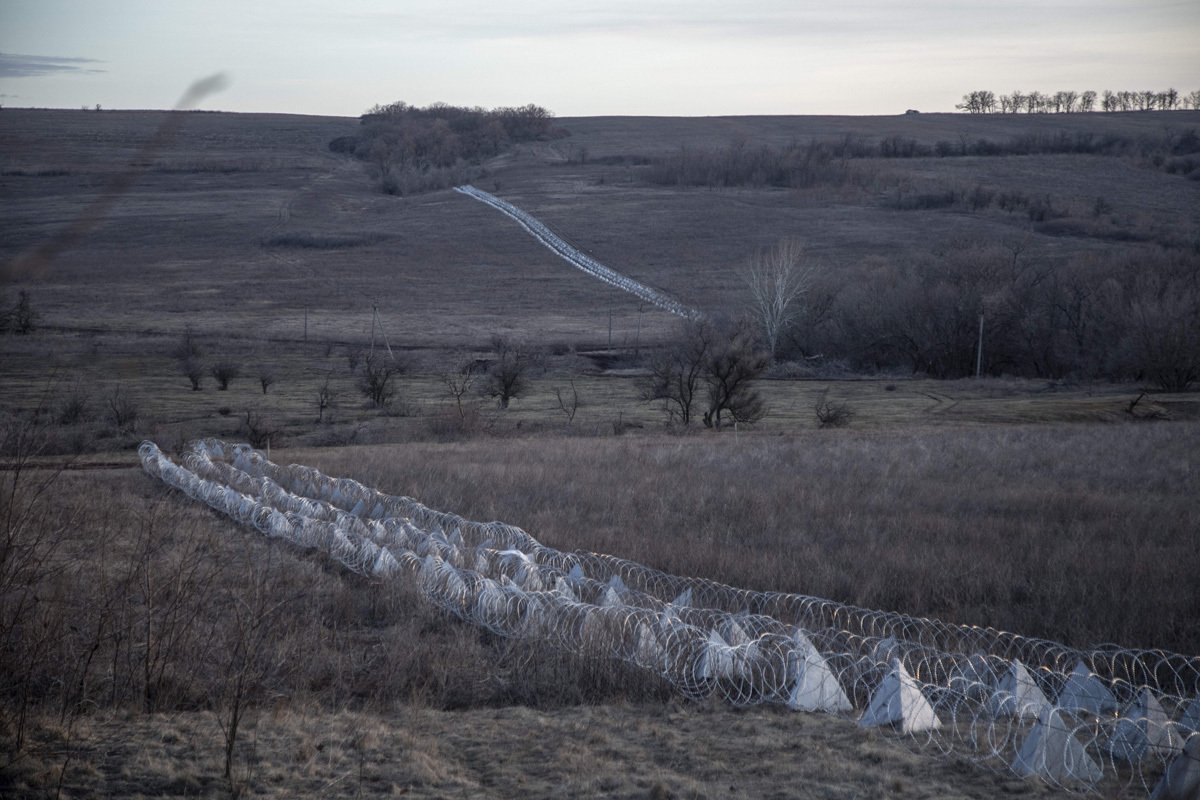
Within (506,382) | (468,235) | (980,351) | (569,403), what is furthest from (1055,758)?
(468,235)

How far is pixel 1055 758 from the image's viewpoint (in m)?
6.39

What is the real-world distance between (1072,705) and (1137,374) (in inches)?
1910

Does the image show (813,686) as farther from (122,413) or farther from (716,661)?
(122,413)

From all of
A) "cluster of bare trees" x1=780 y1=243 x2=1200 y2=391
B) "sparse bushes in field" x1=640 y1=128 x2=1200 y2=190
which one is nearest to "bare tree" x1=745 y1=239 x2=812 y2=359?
"cluster of bare trees" x1=780 y1=243 x2=1200 y2=391

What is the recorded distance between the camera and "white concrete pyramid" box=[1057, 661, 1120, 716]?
294 inches

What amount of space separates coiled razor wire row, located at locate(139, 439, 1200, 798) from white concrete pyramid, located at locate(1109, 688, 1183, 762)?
0.05ft

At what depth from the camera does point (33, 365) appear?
45375 mm

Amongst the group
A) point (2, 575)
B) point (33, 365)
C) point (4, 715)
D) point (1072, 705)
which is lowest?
point (33, 365)

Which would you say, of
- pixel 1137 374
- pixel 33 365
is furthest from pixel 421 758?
pixel 1137 374

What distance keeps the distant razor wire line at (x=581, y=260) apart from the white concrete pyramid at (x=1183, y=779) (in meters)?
60.3

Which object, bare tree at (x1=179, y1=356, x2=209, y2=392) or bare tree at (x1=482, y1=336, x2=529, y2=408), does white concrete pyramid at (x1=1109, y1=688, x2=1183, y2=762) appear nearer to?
bare tree at (x1=482, y1=336, x2=529, y2=408)

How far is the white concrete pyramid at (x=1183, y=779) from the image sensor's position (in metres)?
5.47

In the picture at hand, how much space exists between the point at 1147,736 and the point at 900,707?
57.7 inches

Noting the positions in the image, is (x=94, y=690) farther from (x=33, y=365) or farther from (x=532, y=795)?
(x=33, y=365)
